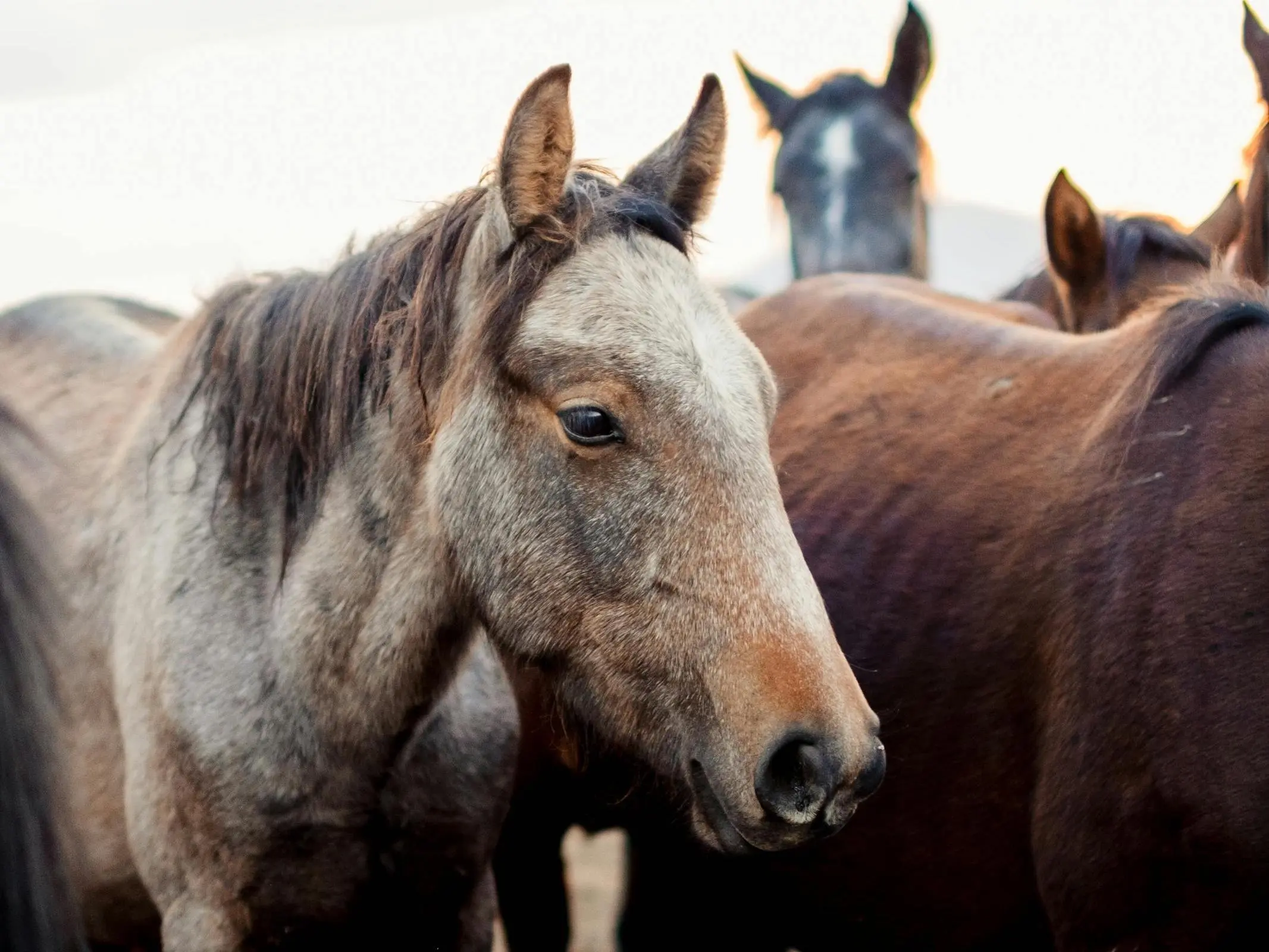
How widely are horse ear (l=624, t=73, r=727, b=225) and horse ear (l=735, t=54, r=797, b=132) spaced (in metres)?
4.65

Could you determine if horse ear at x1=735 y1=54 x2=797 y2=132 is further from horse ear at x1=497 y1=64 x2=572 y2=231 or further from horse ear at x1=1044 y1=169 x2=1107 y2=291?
horse ear at x1=497 y1=64 x2=572 y2=231

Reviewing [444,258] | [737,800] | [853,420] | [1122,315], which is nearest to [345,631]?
[444,258]

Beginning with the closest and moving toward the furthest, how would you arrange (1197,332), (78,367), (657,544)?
(657,544) → (1197,332) → (78,367)

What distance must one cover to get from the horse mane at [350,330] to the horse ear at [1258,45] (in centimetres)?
273

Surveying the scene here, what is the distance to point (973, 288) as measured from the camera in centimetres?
1997

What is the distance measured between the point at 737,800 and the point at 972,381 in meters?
1.84

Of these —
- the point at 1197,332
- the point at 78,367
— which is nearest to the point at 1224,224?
the point at 1197,332

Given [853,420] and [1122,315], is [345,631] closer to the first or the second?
[853,420]

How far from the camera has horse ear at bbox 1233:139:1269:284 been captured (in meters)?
4.13

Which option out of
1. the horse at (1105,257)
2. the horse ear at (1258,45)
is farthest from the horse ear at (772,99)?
the horse ear at (1258,45)

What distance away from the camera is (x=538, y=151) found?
2498mm

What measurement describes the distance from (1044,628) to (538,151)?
1.57 meters

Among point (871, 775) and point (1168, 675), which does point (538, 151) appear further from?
point (1168, 675)

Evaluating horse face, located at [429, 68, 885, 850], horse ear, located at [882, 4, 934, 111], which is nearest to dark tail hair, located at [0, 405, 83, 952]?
horse face, located at [429, 68, 885, 850]
